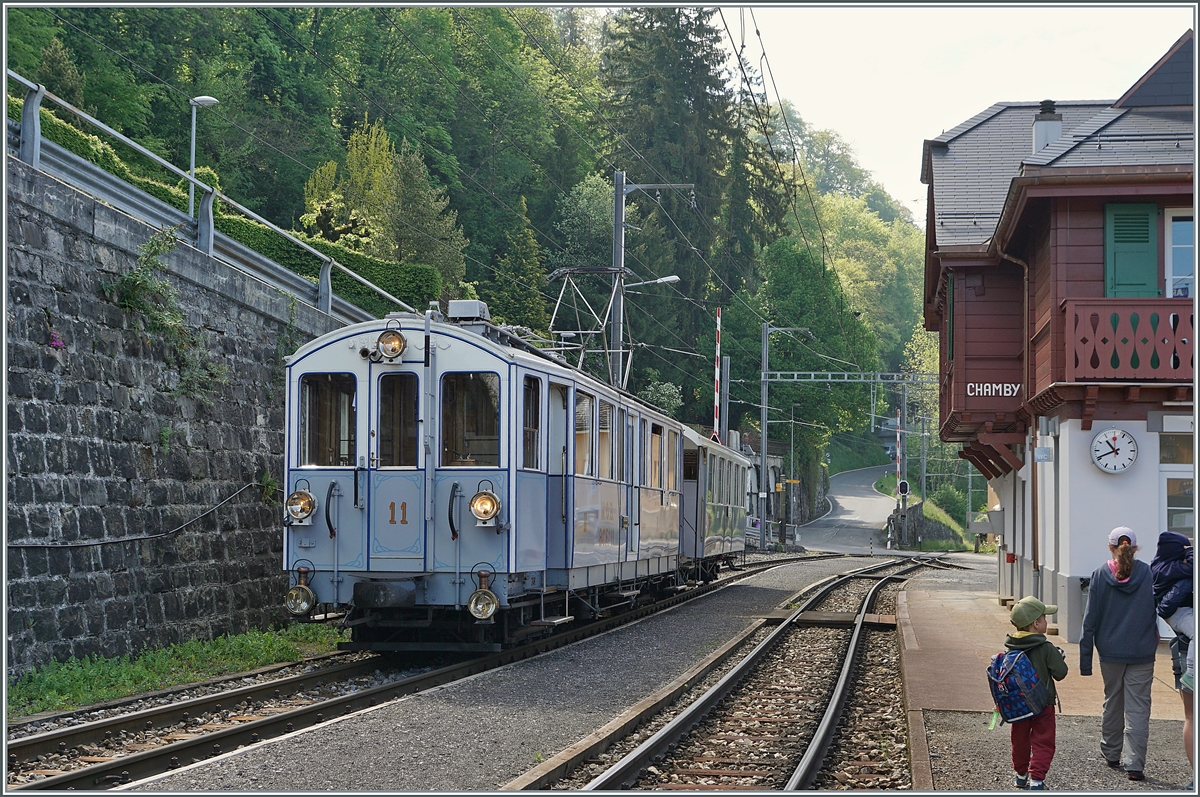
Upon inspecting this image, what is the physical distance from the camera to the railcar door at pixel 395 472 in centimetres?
1215

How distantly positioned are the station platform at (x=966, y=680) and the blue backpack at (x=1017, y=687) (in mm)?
578

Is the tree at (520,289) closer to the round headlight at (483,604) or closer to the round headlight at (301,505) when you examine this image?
the round headlight at (301,505)

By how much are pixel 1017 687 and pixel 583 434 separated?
720 cm

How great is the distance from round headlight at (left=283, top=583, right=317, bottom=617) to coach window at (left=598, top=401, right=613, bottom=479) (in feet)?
13.2

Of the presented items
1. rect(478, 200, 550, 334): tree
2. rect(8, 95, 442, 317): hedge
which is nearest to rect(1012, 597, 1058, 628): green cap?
rect(8, 95, 442, 317): hedge

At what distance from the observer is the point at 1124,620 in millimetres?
8109

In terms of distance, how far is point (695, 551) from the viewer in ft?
75.9

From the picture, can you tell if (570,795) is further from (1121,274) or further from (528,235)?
(528,235)

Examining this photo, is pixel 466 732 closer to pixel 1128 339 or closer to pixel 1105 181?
pixel 1128 339

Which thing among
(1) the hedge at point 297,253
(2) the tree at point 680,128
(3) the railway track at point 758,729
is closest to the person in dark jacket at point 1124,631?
(3) the railway track at point 758,729

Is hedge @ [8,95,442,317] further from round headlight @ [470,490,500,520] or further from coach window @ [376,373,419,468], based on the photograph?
round headlight @ [470,490,500,520]

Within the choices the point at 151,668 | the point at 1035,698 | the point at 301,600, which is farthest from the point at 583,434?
the point at 1035,698

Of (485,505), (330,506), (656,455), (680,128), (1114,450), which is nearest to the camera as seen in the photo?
(485,505)

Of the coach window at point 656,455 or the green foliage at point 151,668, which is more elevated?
the coach window at point 656,455
